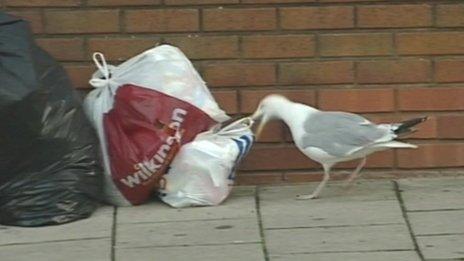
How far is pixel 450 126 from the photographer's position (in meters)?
6.54

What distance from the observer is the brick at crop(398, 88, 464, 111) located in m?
6.50

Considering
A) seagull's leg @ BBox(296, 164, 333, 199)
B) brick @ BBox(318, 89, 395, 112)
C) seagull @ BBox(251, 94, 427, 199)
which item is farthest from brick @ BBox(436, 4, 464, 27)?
seagull's leg @ BBox(296, 164, 333, 199)

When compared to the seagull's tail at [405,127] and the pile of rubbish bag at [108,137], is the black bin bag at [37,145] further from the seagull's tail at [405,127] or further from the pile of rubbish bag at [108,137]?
the seagull's tail at [405,127]

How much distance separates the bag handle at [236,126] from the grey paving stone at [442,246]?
3.86 feet

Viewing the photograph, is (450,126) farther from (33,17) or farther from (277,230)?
(33,17)

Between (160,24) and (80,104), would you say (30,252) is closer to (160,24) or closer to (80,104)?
(80,104)

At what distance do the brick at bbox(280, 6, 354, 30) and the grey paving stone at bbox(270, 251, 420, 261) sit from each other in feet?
4.89

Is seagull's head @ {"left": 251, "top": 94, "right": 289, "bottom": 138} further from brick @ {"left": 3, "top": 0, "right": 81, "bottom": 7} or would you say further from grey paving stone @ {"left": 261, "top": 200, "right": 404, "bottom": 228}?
brick @ {"left": 3, "top": 0, "right": 81, "bottom": 7}

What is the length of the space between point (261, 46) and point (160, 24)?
0.55 meters

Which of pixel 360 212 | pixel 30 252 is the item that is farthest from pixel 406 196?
pixel 30 252

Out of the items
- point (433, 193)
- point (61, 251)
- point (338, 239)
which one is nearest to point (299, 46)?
point (433, 193)

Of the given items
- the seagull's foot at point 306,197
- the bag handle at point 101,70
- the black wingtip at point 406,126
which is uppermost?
the bag handle at point 101,70

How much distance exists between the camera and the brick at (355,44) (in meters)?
6.45

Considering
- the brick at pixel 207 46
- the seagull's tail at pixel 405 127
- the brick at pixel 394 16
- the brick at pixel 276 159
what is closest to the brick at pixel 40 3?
the brick at pixel 207 46
